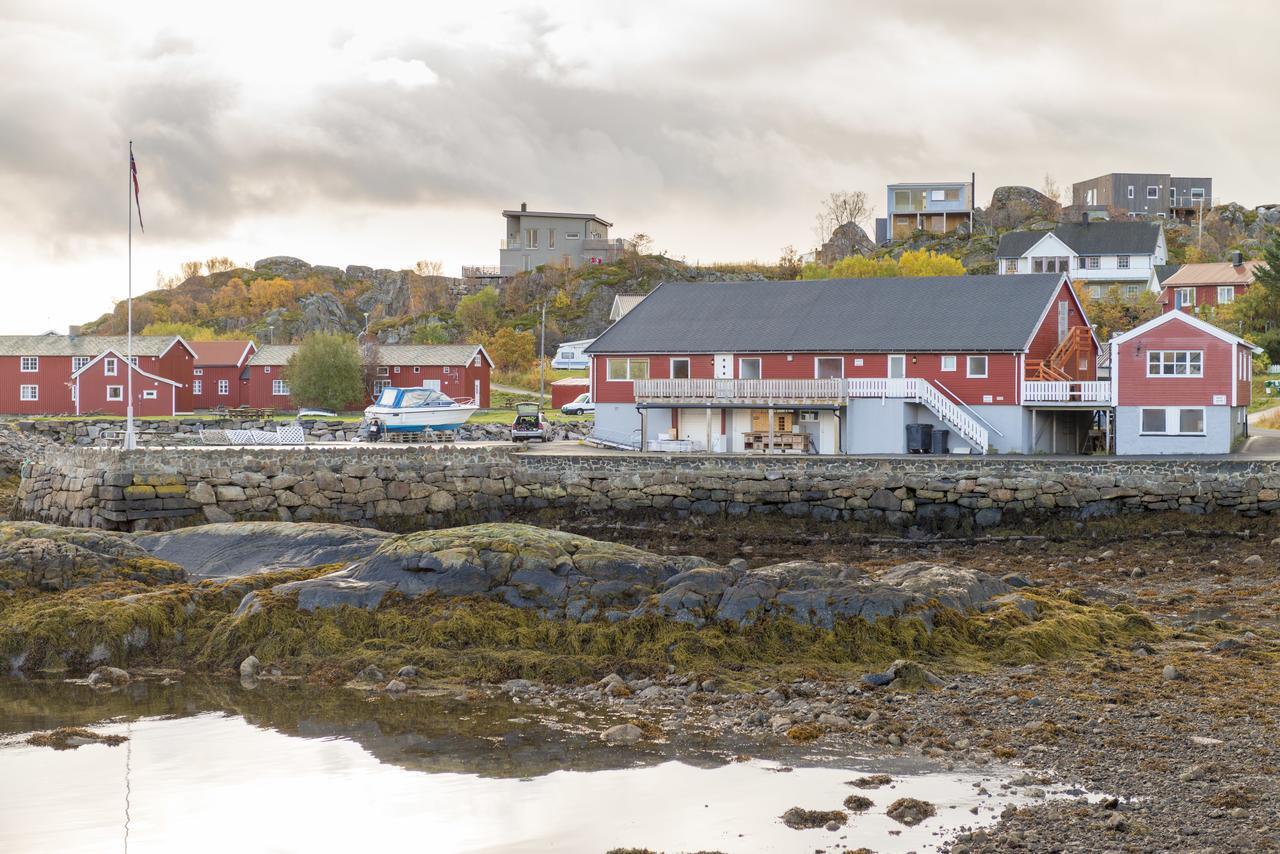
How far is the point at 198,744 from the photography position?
41.0 feet

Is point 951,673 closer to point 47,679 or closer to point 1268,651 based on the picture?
point 1268,651

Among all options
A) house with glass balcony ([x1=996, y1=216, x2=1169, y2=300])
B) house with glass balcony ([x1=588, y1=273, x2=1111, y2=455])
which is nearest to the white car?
house with glass balcony ([x1=588, y1=273, x2=1111, y2=455])

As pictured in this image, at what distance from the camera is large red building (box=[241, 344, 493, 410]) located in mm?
73938

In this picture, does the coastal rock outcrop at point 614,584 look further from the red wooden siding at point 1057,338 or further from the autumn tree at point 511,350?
the autumn tree at point 511,350

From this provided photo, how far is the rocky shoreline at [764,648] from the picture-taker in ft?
36.0

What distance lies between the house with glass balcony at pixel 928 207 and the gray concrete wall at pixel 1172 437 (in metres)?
72.4

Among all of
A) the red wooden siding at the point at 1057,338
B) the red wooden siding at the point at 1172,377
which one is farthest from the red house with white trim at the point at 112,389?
the red wooden siding at the point at 1172,377

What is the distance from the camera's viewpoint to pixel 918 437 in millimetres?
38281

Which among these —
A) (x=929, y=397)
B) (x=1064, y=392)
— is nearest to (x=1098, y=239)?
(x=1064, y=392)

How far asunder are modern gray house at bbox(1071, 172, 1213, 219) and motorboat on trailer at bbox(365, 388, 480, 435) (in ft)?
280

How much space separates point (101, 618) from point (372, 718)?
503 cm

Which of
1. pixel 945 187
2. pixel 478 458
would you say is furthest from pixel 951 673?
pixel 945 187

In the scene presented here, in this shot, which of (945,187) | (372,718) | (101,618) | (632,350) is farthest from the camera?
(945,187)

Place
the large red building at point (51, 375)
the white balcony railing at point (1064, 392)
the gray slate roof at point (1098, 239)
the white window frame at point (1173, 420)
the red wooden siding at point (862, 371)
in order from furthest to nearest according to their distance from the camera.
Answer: the gray slate roof at point (1098, 239) < the large red building at point (51, 375) < the red wooden siding at point (862, 371) < the white balcony railing at point (1064, 392) < the white window frame at point (1173, 420)
